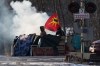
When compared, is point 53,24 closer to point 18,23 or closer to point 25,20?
point 25,20

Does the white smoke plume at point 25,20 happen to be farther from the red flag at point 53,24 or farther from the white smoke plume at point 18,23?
the red flag at point 53,24

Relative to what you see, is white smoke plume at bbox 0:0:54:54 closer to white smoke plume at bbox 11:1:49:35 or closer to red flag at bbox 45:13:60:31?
white smoke plume at bbox 11:1:49:35

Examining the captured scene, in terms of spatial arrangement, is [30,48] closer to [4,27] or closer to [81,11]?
[81,11]

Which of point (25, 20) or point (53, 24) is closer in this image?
point (53, 24)

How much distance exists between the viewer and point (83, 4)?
2412cm

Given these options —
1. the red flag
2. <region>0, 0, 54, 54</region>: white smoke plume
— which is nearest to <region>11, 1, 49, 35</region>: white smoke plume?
<region>0, 0, 54, 54</region>: white smoke plume

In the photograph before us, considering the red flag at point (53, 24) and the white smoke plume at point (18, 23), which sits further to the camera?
the white smoke plume at point (18, 23)

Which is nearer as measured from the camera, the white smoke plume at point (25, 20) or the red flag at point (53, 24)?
the red flag at point (53, 24)

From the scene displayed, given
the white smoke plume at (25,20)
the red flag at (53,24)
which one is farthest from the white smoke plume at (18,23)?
the red flag at (53,24)

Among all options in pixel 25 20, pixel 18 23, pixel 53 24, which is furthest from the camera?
pixel 18 23

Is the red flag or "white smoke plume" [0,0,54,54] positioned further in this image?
"white smoke plume" [0,0,54,54]

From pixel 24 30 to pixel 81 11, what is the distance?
1775 centimetres

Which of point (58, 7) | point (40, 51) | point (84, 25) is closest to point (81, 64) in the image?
point (84, 25)

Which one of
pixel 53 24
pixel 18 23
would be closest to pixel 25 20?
pixel 18 23
